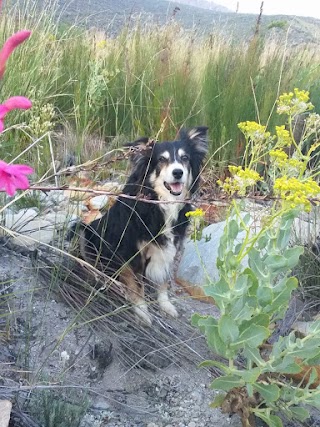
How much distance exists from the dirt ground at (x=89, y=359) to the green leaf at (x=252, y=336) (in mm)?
518

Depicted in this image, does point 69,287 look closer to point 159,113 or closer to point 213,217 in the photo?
point 213,217

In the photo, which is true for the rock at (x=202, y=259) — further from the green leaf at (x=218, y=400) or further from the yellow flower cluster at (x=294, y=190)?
the yellow flower cluster at (x=294, y=190)

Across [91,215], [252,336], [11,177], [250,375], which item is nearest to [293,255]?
[252,336]

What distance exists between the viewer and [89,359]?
7.63 ft

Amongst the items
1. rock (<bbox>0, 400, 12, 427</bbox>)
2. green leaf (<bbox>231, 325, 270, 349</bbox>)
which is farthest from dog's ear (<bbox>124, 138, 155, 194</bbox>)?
rock (<bbox>0, 400, 12, 427</bbox>)

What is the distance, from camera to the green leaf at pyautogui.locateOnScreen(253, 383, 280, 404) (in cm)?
187

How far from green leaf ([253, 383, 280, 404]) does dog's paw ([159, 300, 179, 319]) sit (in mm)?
788

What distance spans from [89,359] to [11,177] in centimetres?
157

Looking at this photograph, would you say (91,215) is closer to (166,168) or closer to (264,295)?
(166,168)

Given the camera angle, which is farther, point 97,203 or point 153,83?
point 153,83

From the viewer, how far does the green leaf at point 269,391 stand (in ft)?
6.15

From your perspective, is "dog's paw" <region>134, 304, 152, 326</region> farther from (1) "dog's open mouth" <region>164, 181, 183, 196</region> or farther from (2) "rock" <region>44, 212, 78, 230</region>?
(1) "dog's open mouth" <region>164, 181, 183, 196</region>

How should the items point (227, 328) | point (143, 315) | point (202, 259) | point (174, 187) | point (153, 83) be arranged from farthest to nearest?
point (153, 83) < point (202, 259) < point (174, 187) < point (143, 315) < point (227, 328)

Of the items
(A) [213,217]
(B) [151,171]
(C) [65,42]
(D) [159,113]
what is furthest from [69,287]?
(C) [65,42]
